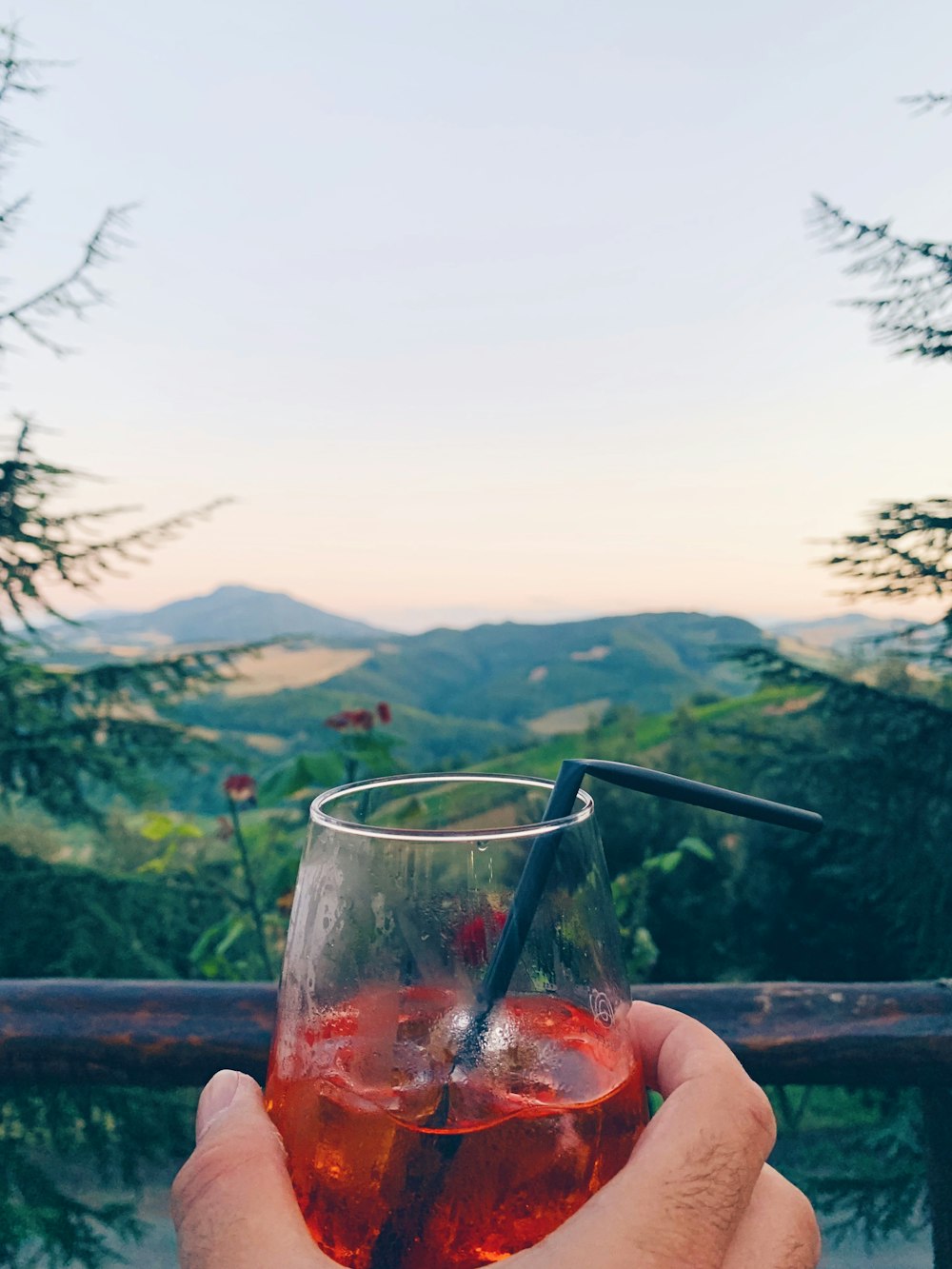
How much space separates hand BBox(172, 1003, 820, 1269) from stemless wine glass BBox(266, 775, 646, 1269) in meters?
0.04

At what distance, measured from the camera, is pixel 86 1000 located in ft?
4.94

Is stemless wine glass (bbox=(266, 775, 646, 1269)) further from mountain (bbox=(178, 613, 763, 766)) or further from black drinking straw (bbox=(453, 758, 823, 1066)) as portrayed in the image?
mountain (bbox=(178, 613, 763, 766))

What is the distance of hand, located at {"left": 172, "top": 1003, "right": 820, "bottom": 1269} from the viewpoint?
64 centimetres

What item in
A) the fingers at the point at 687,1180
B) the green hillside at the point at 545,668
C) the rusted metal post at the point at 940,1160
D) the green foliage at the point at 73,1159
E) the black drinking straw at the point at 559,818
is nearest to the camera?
the fingers at the point at 687,1180

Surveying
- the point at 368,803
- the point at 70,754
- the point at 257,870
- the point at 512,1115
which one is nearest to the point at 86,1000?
the point at 368,803

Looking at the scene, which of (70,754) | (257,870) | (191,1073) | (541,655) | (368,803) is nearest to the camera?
(368,803)

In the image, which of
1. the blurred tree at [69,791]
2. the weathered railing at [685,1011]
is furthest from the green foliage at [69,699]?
the weathered railing at [685,1011]

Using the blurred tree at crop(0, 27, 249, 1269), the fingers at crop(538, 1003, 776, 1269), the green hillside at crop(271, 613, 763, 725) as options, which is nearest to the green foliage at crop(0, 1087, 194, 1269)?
the blurred tree at crop(0, 27, 249, 1269)

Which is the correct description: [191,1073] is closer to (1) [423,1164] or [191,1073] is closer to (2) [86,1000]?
(2) [86,1000]

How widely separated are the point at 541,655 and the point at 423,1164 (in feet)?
44.3

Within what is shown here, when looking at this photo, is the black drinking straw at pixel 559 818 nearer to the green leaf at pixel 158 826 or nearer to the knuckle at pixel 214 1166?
the knuckle at pixel 214 1166

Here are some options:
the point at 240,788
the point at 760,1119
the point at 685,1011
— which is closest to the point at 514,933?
the point at 760,1119

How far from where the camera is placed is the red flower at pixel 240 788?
364 cm

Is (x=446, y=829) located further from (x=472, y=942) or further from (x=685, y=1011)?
(x=685, y=1011)
